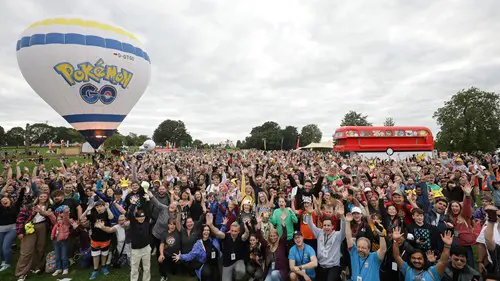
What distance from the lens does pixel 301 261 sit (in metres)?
4.57

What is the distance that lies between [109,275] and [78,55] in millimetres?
14702

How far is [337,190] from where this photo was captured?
6719 mm

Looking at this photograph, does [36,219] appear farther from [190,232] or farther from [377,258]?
[377,258]

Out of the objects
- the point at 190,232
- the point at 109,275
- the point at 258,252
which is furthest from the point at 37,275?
the point at 258,252

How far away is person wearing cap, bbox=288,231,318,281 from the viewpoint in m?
4.44

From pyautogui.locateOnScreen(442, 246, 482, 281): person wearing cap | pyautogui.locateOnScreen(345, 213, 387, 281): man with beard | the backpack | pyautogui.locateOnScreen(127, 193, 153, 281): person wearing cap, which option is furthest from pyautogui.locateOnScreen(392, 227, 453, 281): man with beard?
the backpack

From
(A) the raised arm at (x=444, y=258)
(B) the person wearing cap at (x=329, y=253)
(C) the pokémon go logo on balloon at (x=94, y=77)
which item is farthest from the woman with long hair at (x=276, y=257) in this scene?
(C) the pokémon go logo on balloon at (x=94, y=77)

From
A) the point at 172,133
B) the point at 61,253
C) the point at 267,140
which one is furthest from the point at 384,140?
the point at 172,133

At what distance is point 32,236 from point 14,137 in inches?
4693

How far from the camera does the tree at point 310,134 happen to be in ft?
298

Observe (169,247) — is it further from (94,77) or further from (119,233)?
(94,77)

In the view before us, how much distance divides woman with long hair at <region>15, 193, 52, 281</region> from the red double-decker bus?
85.3 ft

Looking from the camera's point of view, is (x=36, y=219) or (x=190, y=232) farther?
(x=36, y=219)

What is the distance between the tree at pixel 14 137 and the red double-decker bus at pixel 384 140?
114 m
